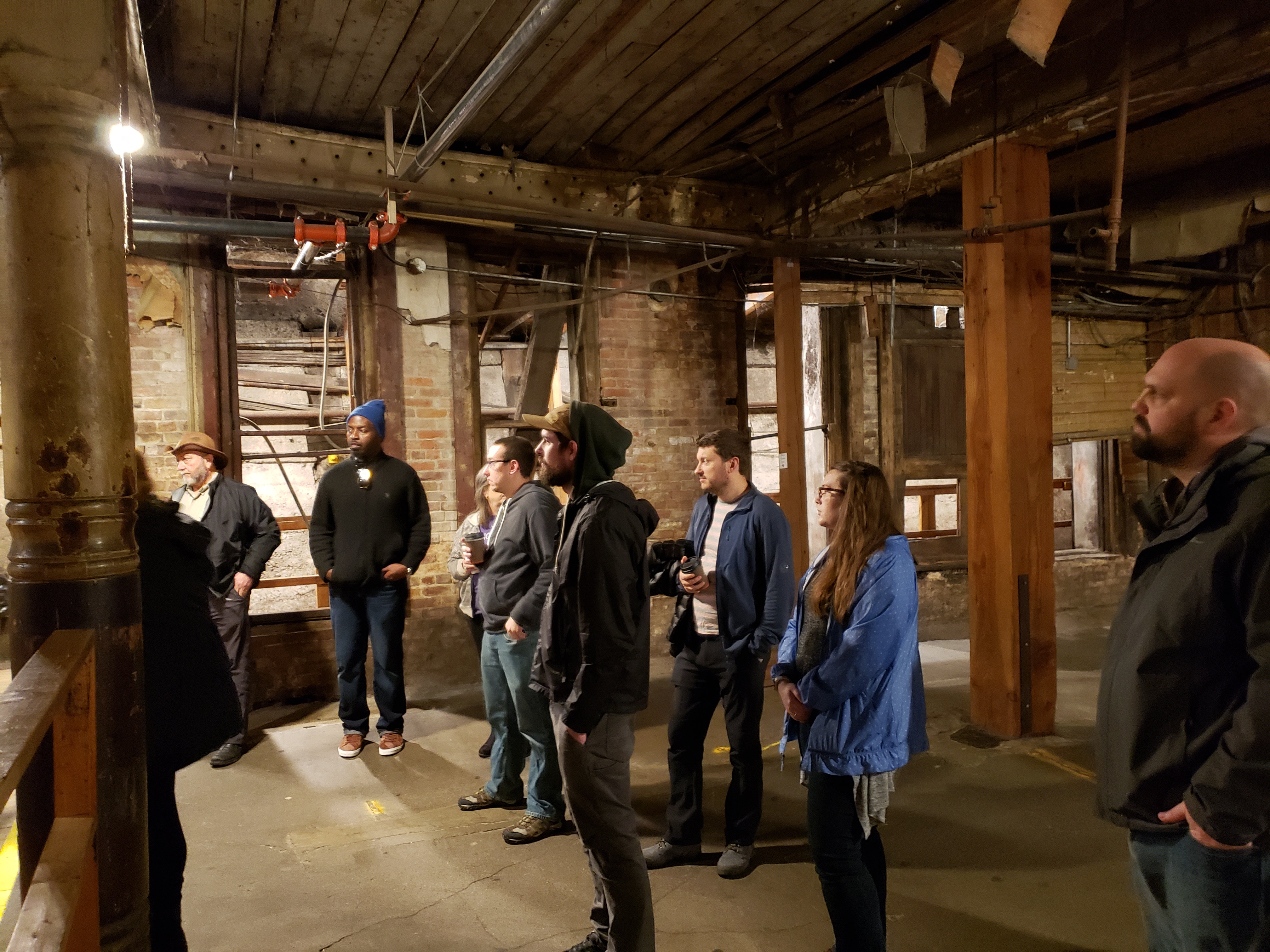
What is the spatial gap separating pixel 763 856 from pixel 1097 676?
153 inches

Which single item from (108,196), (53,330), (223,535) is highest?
(108,196)

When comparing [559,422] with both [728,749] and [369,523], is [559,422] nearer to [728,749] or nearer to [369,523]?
[369,523]

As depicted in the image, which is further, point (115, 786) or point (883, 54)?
point (883, 54)

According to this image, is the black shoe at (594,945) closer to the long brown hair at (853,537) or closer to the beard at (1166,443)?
the long brown hair at (853,537)

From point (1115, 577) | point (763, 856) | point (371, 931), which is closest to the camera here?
point (371, 931)

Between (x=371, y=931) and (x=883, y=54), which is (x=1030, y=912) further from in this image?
(x=883, y=54)

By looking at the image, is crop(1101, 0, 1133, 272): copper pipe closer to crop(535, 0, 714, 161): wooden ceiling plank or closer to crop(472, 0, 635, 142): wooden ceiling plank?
crop(535, 0, 714, 161): wooden ceiling plank

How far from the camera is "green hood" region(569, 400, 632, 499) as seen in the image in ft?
8.20

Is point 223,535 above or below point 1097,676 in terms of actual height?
above

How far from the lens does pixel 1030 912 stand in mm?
2840

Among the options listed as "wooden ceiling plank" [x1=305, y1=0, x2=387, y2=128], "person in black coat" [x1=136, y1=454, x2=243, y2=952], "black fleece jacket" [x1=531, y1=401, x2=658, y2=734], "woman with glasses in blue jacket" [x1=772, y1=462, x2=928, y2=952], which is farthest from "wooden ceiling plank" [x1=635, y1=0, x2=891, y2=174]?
"person in black coat" [x1=136, y1=454, x2=243, y2=952]

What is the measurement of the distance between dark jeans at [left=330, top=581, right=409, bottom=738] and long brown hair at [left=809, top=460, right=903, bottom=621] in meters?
2.90

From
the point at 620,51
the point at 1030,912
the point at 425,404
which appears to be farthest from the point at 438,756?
the point at 620,51

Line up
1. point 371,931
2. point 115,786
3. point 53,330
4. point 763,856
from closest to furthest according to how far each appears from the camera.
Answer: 1. point 53,330
2. point 115,786
3. point 371,931
4. point 763,856
